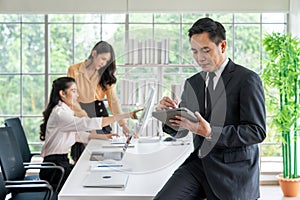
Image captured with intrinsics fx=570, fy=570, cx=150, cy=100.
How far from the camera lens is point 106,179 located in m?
2.86

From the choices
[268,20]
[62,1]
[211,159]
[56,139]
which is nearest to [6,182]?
[56,139]

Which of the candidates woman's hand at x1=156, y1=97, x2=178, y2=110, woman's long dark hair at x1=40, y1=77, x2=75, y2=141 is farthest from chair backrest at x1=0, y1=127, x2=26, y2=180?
woman's hand at x1=156, y1=97, x2=178, y2=110

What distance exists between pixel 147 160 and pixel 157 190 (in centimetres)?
77

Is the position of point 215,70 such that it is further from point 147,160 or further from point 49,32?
point 49,32

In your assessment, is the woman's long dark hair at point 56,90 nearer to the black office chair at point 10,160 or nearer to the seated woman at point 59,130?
the seated woman at point 59,130

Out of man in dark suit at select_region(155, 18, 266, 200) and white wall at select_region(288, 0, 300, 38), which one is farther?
white wall at select_region(288, 0, 300, 38)

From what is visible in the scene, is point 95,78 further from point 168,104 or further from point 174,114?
point 174,114

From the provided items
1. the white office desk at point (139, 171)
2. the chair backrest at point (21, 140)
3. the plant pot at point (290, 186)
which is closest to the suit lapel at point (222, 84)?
the white office desk at point (139, 171)

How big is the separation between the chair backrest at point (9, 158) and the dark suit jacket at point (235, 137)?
4.71 feet

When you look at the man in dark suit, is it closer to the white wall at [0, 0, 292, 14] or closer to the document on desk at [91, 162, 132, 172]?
the document on desk at [91, 162, 132, 172]

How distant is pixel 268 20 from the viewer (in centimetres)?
635

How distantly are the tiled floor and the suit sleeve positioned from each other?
2.95m

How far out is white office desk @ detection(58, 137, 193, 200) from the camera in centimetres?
259

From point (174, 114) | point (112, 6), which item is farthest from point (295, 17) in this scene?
point (174, 114)
